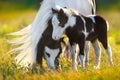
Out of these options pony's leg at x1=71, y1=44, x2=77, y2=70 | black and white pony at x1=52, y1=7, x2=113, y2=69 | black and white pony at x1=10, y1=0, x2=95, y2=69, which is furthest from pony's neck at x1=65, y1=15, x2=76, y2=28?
pony's leg at x1=71, y1=44, x2=77, y2=70

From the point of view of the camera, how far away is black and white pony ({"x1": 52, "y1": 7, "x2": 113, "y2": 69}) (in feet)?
40.9

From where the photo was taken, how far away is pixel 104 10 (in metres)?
48.6

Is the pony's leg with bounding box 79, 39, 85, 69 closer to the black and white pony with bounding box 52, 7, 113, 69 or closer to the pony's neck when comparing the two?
the black and white pony with bounding box 52, 7, 113, 69

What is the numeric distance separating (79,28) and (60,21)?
2.11 feet

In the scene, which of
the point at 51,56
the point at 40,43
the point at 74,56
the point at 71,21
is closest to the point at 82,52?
the point at 74,56

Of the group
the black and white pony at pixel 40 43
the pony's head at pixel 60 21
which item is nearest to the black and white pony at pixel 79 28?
the pony's head at pixel 60 21

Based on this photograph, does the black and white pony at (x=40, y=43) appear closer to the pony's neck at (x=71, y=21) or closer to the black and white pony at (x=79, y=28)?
the black and white pony at (x=79, y=28)

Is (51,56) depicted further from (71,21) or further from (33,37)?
(71,21)

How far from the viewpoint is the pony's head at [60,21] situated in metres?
12.4

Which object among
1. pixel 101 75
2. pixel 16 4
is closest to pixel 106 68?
pixel 101 75

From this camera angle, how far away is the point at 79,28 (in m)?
13.0

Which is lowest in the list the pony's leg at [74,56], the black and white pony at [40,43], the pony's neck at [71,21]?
the pony's leg at [74,56]

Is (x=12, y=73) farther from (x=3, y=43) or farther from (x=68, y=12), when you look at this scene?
(x=3, y=43)

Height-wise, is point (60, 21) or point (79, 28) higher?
point (60, 21)
